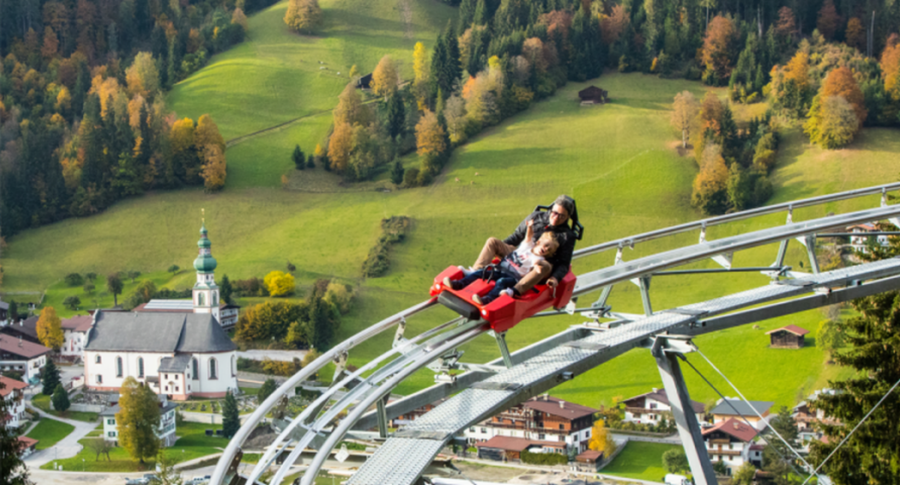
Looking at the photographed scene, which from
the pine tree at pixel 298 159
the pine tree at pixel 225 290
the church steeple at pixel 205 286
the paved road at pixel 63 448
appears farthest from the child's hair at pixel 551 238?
the pine tree at pixel 298 159

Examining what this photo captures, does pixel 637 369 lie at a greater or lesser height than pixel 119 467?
greater

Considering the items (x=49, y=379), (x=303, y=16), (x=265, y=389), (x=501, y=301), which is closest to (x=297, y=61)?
(x=303, y=16)

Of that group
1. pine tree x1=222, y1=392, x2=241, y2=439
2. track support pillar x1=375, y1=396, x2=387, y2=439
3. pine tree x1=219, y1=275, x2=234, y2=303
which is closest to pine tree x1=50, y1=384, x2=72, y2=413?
pine tree x1=222, y1=392, x2=241, y2=439

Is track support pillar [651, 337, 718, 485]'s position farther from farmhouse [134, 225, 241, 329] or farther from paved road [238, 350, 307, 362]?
farmhouse [134, 225, 241, 329]

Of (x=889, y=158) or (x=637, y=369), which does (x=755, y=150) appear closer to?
(x=889, y=158)

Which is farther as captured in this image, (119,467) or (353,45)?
(353,45)

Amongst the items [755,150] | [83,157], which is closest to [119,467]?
[83,157]

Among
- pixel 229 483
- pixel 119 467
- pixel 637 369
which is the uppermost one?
pixel 229 483
